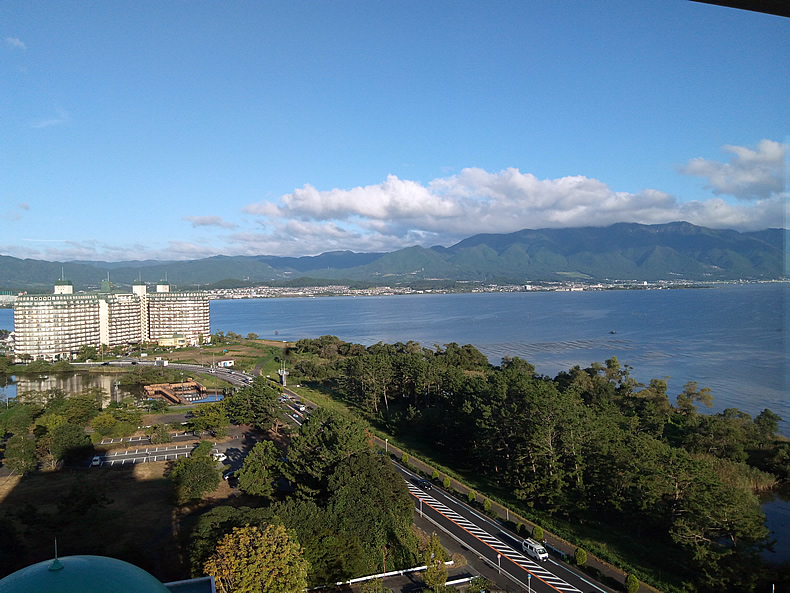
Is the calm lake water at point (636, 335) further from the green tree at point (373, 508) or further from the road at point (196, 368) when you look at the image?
the road at point (196, 368)

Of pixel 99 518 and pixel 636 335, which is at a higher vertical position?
pixel 99 518

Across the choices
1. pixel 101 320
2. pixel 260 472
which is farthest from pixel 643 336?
pixel 101 320

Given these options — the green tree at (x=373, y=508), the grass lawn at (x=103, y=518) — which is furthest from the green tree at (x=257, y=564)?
the grass lawn at (x=103, y=518)

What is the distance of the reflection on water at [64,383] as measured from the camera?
1994 cm

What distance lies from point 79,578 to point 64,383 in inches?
898

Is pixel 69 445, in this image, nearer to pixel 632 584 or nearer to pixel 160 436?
pixel 160 436

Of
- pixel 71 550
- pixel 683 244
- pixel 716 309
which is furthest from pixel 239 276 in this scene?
pixel 71 550

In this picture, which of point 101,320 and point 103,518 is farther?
point 101,320

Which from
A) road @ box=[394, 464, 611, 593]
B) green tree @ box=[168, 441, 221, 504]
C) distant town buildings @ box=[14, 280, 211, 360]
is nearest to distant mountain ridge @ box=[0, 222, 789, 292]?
distant town buildings @ box=[14, 280, 211, 360]

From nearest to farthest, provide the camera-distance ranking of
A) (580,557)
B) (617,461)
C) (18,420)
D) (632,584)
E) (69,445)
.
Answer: (632,584) → (580,557) → (617,461) → (69,445) → (18,420)

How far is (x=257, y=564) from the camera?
175 inches

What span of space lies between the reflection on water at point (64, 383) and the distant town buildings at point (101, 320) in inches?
152

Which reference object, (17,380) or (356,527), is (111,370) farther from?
(356,527)

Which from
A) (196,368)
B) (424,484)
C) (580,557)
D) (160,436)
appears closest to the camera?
(580,557)
